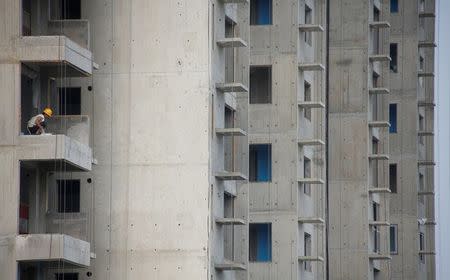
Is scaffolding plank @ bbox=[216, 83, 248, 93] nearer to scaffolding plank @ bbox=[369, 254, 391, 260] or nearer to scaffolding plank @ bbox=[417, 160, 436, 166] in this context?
scaffolding plank @ bbox=[369, 254, 391, 260]

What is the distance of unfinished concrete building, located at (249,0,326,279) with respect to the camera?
4008 inches

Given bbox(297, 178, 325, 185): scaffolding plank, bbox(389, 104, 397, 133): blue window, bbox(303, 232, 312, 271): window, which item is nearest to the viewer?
bbox(297, 178, 325, 185): scaffolding plank

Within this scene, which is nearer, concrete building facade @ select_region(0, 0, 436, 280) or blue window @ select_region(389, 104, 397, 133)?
concrete building facade @ select_region(0, 0, 436, 280)

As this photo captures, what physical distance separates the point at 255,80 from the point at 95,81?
20.2 m

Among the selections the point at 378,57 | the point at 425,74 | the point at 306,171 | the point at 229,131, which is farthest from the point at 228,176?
the point at 425,74

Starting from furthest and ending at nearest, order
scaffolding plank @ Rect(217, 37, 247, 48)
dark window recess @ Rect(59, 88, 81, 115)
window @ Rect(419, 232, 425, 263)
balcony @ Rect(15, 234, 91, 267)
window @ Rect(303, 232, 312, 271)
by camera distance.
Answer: window @ Rect(419, 232, 425, 263)
window @ Rect(303, 232, 312, 271)
scaffolding plank @ Rect(217, 37, 247, 48)
dark window recess @ Rect(59, 88, 81, 115)
balcony @ Rect(15, 234, 91, 267)

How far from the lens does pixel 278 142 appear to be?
10269 cm

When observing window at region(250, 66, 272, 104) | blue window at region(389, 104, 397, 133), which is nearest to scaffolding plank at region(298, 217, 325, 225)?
window at region(250, 66, 272, 104)

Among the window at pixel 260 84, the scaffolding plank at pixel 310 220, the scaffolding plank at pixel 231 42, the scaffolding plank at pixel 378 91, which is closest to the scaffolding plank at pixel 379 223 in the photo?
the scaffolding plank at pixel 378 91

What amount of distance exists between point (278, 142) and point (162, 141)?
18.8 metres

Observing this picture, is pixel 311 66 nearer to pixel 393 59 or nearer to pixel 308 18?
pixel 308 18

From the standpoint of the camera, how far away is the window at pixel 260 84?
103312mm

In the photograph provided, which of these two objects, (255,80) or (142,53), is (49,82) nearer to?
(142,53)

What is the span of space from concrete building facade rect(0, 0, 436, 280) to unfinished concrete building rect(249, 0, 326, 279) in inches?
2.8
